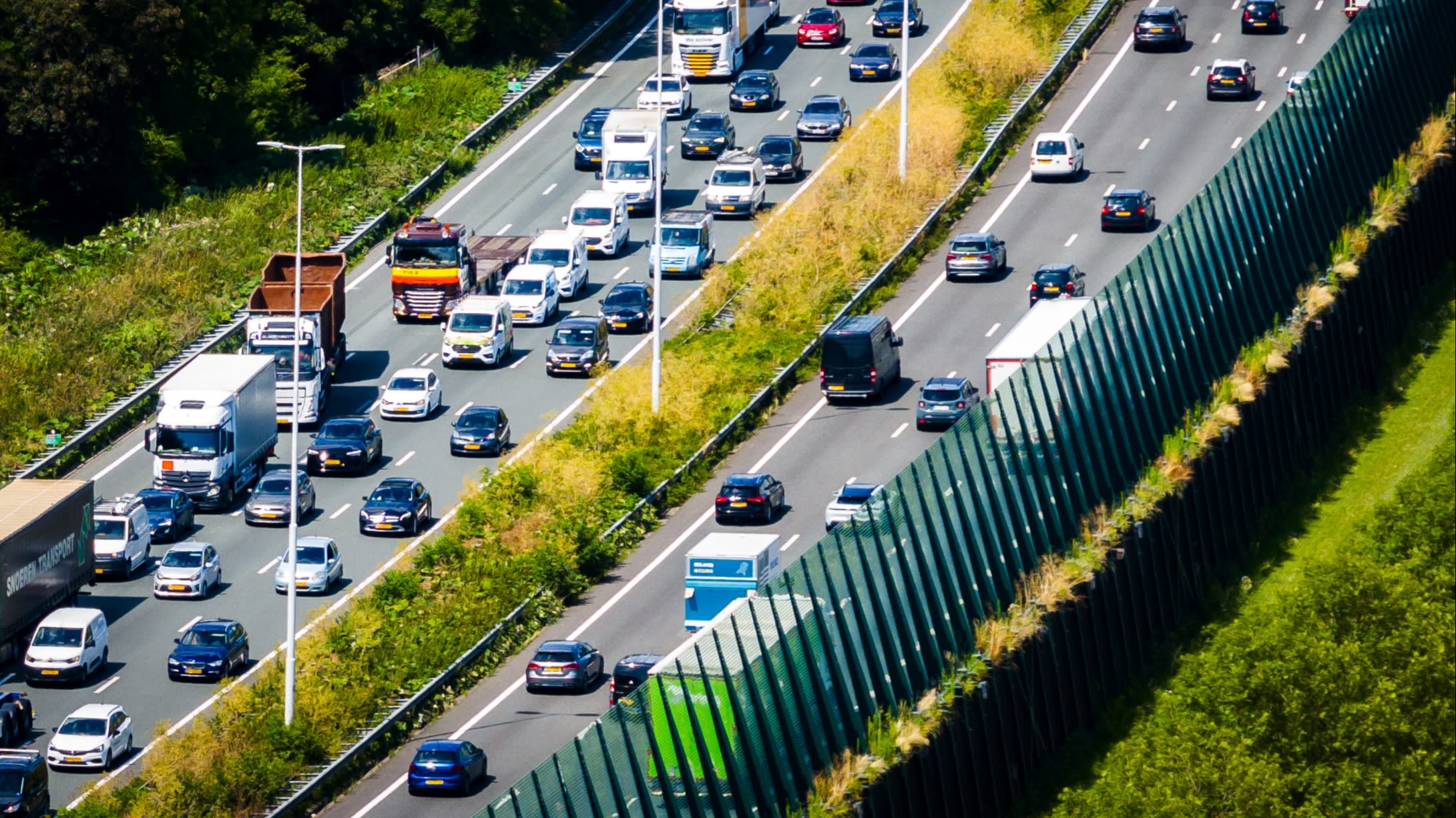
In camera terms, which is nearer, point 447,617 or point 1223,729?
point 1223,729

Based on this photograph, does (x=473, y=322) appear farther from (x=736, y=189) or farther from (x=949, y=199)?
(x=949, y=199)

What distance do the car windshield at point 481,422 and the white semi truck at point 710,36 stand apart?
33505 mm

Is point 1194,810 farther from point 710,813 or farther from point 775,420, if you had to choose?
point 775,420

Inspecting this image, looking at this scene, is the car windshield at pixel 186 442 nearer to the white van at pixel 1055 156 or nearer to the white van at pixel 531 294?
the white van at pixel 531 294

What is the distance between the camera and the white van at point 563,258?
89438 millimetres

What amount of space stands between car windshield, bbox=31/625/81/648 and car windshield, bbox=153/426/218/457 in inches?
432

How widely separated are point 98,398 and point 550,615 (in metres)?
22.9

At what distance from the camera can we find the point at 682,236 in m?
89.8

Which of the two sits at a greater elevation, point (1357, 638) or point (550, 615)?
point (1357, 638)

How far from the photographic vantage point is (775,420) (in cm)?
7856

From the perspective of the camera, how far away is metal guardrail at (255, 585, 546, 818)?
57.7m

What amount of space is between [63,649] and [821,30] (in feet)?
186

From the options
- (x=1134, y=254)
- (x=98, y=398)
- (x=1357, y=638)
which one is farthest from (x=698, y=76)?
(x=1357, y=638)

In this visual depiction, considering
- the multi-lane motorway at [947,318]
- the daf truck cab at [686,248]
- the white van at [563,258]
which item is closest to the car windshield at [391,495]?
the multi-lane motorway at [947,318]
